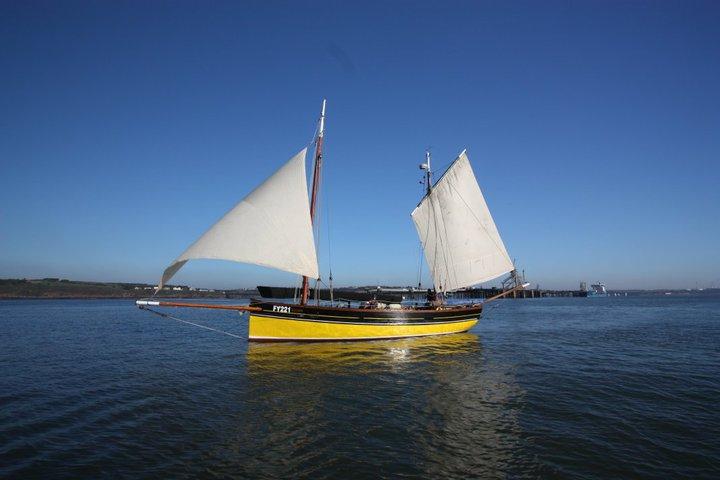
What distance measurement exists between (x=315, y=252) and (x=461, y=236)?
1645cm

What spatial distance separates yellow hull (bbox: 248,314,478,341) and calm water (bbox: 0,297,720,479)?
5.21 ft

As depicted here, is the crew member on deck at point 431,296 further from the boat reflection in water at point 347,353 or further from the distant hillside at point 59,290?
the distant hillside at point 59,290

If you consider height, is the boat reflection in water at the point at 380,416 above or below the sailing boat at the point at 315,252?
below

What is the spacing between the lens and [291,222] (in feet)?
75.9

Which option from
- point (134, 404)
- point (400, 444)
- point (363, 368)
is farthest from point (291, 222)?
point (400, 444)

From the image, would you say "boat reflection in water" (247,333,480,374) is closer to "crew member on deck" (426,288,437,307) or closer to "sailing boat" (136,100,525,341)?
"sailing boat" (136,100,525,341)

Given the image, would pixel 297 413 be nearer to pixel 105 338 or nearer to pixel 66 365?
pixel 66 365

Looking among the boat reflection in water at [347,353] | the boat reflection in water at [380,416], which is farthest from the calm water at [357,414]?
the boat reflection in water at [347,353]

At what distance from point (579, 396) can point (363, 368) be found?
907cm

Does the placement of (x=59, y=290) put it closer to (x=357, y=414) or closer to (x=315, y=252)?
(x=315, y=252)

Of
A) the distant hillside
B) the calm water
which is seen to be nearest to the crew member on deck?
the calm water

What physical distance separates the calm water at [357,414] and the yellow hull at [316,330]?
1.59 meters

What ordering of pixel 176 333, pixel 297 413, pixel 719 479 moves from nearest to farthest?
pixel 719 479, pixel 297 413, pixel 176 333

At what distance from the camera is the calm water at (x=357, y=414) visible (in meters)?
8.66
